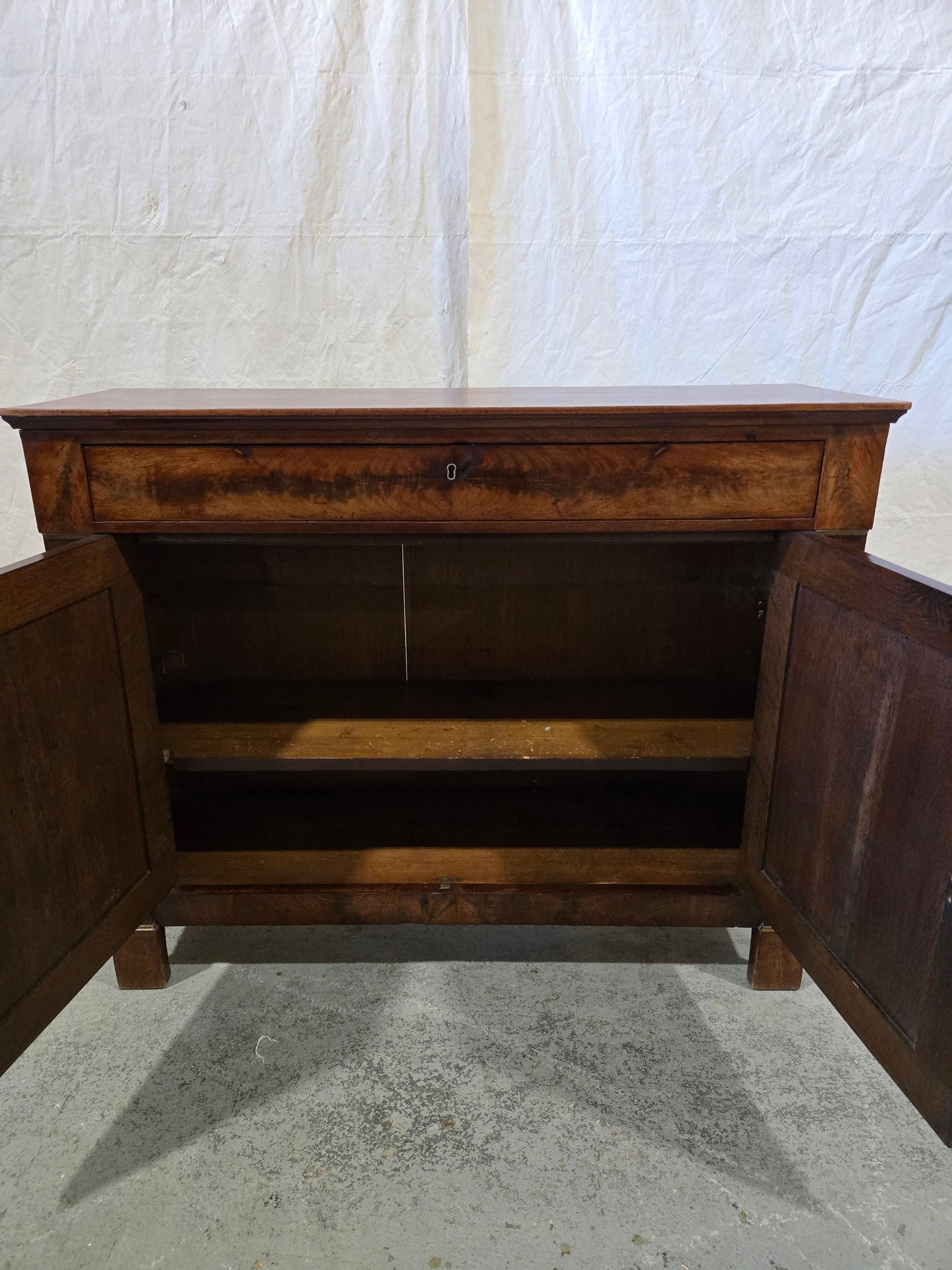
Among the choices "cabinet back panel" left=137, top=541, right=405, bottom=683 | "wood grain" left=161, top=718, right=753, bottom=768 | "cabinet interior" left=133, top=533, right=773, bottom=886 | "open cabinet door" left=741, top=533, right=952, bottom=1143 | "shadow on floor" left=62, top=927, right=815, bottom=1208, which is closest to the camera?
"open cabinet door" left=741, top=533, right=952, bottom=1143

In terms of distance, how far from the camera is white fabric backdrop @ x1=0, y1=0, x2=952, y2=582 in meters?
1.77

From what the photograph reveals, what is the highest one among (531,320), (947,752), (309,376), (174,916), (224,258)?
(224,258)

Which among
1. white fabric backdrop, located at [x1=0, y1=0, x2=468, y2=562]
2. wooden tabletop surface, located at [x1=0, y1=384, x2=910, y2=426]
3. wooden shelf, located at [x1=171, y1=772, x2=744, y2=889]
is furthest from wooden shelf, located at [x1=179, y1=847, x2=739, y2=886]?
white fabric backdrop, located at [x1=0, y1=0, x2=468, y2=562]

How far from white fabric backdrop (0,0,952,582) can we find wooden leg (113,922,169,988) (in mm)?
1252

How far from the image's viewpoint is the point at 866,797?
96 centimetres

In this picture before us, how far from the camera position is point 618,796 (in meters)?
1.66

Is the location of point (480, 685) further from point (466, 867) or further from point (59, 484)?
point (59, 484)

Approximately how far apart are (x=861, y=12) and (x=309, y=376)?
4.69ft

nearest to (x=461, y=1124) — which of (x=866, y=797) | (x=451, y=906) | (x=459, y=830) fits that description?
(x=451, y=906)

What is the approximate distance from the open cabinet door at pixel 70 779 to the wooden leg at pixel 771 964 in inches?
38.1

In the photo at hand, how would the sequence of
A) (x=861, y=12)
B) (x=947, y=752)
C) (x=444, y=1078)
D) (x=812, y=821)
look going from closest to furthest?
(x=947, y=752), (x=812, y=821), (x=444, y=1078), (x=861, y=12)

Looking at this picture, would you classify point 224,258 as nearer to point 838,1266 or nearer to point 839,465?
point 839,465

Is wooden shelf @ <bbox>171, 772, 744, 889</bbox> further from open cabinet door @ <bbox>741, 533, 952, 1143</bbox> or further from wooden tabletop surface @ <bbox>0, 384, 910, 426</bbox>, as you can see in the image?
wooden tabletop surface @ <bbox>0, 384, 910, 426</bbox>

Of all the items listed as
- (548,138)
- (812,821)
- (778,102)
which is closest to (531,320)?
(548,138)
